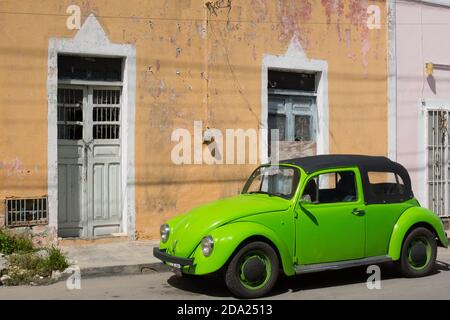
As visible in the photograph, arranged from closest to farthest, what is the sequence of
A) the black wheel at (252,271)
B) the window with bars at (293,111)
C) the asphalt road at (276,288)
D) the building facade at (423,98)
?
the black wheel at (252,271) < the asphalt road at (276,288) < the window with bars at (293,111) < the building facade at (423,98)

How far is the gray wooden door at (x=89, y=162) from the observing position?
10.6m

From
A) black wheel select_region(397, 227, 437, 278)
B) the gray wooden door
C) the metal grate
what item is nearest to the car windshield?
black wheel select_region(397, 227, 437, 278)

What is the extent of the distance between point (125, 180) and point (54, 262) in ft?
8.31

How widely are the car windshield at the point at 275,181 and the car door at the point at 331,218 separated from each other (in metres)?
0.19

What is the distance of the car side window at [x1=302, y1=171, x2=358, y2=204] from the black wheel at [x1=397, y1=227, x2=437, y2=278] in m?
0.99

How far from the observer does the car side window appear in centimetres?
780

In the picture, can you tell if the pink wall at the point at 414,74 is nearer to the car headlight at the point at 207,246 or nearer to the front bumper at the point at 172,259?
the front bumper at the point at 172,259

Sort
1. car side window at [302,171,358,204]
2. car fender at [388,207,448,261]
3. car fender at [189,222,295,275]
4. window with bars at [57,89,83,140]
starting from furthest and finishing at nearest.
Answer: window with bars at [57,89,83,140] → car fender at [388,207,448,261] → car side window at [302,171,358,204] → car fender at [189,222,295,275]

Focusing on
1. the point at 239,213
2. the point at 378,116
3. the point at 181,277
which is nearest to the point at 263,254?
the point at 239,213

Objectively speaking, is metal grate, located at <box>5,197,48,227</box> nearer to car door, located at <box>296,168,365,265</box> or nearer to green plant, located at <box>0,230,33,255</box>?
green plant, located at <box>0,230,33,255</box>

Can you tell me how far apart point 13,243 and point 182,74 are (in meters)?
3.92

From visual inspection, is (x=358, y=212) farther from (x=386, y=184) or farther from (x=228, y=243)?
(x=228, y=243)

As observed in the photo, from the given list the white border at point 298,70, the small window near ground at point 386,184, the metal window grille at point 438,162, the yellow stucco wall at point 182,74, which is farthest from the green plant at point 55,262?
the metal window grille at point 438,162

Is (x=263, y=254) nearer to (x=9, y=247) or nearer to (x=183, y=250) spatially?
(x=183, y=250)
